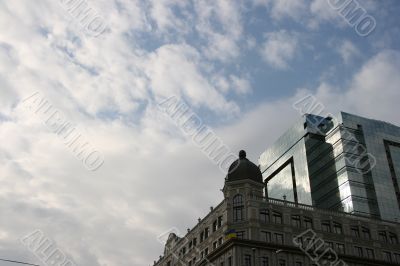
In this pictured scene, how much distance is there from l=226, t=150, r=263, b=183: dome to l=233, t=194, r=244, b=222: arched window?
300 centimetres

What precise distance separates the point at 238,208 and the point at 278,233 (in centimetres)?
652

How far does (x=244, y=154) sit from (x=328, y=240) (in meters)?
17.6

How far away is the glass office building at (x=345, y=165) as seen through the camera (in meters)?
99.1

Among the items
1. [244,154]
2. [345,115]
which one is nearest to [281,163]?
[345,115]

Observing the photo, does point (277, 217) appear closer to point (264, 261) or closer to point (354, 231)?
point (264, 261)

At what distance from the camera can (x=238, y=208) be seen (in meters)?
67.5

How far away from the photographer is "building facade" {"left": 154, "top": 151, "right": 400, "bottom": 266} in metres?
64.0

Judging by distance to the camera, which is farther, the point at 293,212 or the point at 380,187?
the point at 380,187

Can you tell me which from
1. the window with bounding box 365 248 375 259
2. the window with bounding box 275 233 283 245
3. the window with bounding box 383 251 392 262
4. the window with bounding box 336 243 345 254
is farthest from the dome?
the window with bounding box 383 251 392 262

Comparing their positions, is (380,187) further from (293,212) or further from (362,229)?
(293,212)

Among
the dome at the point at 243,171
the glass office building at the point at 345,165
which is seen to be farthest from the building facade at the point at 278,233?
the glass office building at the point at 345,165

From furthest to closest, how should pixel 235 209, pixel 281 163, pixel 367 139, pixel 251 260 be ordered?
pixel 281 163 < pixel 367 139 < pixel 235 209 < pixel 251 260

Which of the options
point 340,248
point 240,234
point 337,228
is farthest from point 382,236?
point 240,234

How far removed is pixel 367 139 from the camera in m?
107
